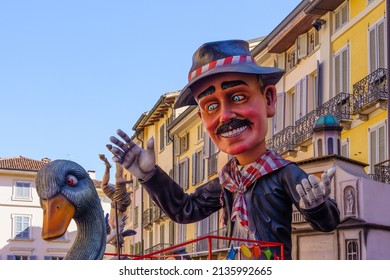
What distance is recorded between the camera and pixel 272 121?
22.6m

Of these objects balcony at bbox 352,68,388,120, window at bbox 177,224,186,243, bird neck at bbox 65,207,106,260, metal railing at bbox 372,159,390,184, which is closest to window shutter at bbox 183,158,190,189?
window at bbox 177,224,186,243

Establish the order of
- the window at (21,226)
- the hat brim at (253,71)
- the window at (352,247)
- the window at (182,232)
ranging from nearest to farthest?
1. the hat brim at (253,71)
2. the window at (352,247)
3. the window at (182,232)
4. the window at (21,226)

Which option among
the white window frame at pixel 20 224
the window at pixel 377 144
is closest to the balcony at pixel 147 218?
the white window frame at pixel 20 224

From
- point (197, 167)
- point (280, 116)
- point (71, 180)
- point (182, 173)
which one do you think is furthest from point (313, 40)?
point (71, 180)

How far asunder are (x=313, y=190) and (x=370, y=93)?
11.0m

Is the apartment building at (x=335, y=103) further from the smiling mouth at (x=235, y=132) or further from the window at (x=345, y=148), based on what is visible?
the smiling mouth at (x=235, y=132)

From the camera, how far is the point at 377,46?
57.0 feet

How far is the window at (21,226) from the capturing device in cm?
4738

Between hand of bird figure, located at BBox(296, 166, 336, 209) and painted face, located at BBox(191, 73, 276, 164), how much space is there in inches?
26.9

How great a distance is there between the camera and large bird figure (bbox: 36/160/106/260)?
6.45m

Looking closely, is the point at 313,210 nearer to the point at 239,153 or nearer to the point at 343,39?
the point at 239,153

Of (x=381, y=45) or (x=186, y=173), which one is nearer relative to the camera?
(x=381, y=45)

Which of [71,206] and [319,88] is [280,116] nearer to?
[319,88]

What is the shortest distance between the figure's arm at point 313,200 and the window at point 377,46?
10.4m
